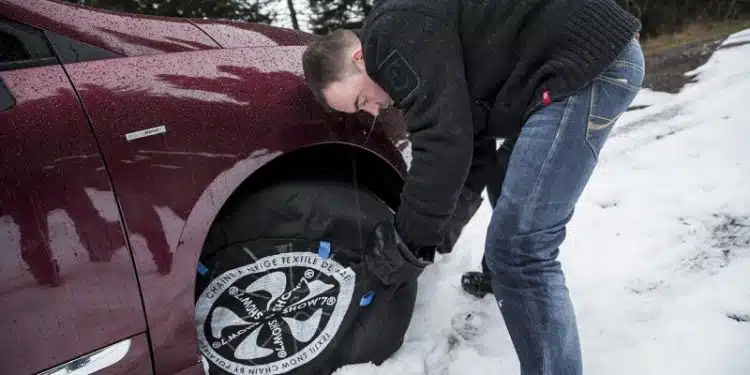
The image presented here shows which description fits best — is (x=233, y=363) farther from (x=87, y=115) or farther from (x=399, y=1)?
(x=399, y=1)

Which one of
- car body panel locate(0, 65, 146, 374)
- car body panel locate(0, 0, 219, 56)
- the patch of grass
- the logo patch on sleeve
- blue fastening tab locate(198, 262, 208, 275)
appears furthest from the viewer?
the patch of grass

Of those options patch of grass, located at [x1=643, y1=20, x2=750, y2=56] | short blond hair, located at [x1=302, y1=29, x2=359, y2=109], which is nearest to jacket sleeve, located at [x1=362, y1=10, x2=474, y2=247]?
short blond hair, located at [x1=302, y1=29, x2=359, y2=109]

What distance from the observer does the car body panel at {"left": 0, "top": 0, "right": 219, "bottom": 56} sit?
56.9 inches

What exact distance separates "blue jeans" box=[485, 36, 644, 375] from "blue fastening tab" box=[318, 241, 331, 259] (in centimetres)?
52

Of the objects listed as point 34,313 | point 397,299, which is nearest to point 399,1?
point 397,299

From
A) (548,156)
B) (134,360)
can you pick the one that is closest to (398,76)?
(548,156)

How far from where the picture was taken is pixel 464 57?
141 centimetres

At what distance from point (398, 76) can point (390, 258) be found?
1.94ft

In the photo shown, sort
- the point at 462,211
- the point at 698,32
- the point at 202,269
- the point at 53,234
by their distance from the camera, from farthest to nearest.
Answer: the point at 698,32 → the point at 462,211 → the point at 202,269 → the point at 53,234

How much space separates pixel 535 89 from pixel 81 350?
1.40 meters

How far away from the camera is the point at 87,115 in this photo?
4.41ft

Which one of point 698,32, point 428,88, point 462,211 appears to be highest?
point 428,88

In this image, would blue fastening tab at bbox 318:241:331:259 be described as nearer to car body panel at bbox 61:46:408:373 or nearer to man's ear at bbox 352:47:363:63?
car body panel at bbox 61:46:408:373

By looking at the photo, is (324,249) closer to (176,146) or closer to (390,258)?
(390,258)
